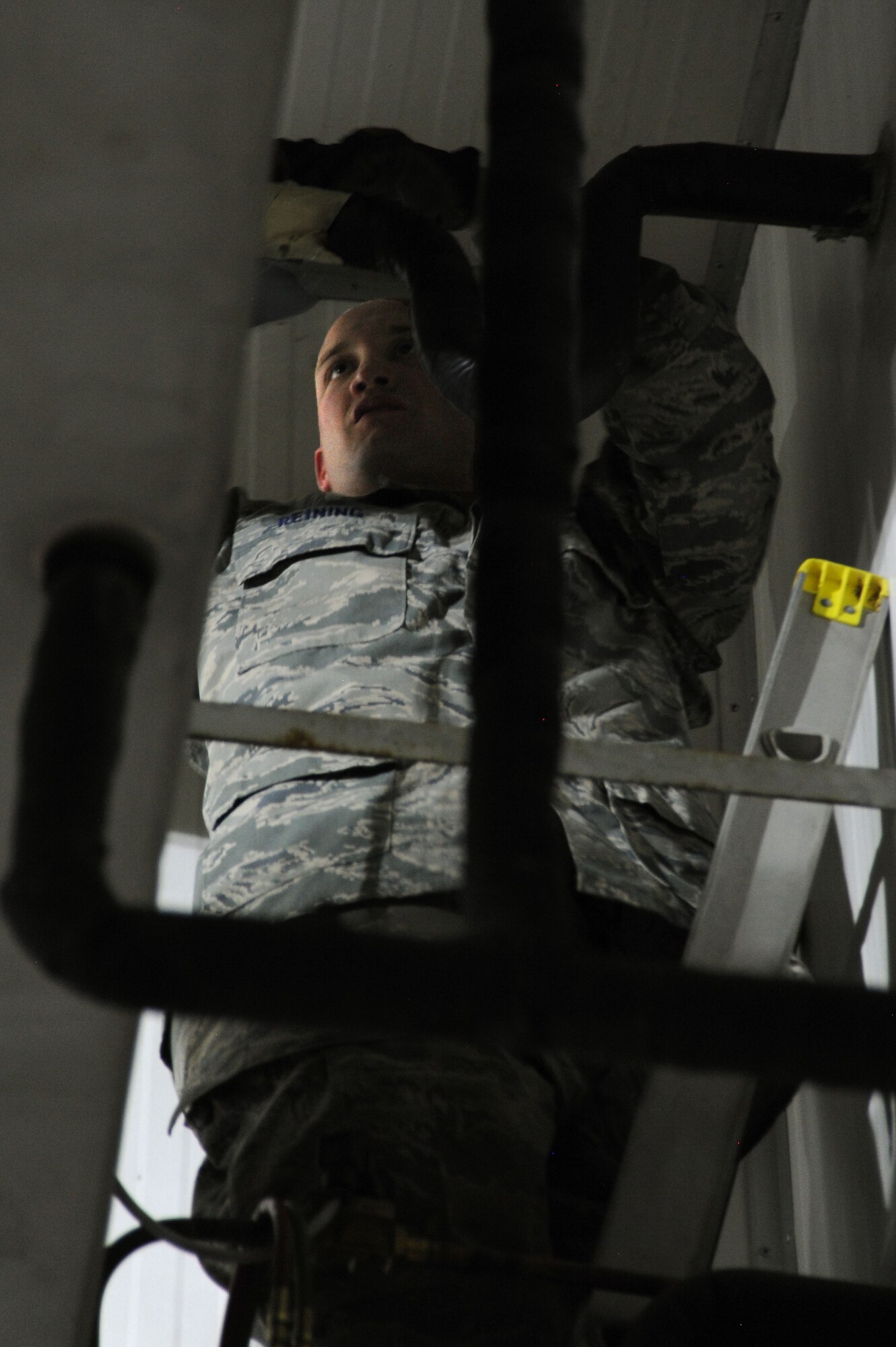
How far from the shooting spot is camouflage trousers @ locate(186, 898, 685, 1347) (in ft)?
3.72

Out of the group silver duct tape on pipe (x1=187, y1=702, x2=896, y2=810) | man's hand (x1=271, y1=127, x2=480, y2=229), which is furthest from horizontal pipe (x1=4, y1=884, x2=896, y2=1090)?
man's hand (x1=271, y1=127, x2=480, y2=229)

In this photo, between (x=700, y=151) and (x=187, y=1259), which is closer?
(x=700, y=151)

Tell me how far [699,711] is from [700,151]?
0.66 metres

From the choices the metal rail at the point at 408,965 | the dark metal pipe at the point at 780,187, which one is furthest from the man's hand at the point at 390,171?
the metal rail at the point at 408,965

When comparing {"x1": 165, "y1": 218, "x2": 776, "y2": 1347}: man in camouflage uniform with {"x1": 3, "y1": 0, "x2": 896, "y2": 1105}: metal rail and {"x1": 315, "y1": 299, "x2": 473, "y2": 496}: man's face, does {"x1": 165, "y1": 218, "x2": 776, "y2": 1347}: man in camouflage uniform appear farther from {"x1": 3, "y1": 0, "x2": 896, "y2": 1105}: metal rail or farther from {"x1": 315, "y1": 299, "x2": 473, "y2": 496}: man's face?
{"x1": 3, "y1": 0, "x2": 896, "y2": 1105}: metal rail

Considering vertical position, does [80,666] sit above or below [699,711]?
above

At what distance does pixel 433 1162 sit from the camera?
1.21 m

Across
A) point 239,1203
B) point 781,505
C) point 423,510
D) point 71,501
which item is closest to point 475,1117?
point 239,1203

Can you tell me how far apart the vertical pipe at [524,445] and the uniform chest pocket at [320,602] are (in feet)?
3.68

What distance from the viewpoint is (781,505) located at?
2.11 m

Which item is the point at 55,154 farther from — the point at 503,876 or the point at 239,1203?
the point at 239,1203

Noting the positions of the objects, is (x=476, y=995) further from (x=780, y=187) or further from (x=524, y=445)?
(x=780, y=187)

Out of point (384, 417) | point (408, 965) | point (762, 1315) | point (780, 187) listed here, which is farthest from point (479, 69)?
point (408, 965)

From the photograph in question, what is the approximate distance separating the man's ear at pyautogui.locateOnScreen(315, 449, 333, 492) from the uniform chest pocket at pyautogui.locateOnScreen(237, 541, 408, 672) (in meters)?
0.45
